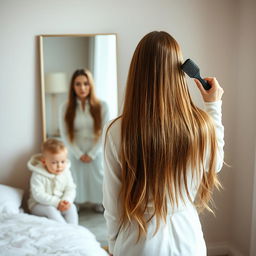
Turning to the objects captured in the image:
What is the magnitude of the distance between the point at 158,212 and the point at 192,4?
1874 mm

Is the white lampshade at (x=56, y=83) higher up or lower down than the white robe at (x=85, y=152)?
higher up

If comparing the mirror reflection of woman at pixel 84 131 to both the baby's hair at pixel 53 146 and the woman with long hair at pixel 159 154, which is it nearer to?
the baby's hair at pixel 53 146

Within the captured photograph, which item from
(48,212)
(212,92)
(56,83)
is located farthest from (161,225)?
(56,83)

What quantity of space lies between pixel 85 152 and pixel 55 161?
28 cm

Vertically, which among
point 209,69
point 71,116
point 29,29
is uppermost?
point 29,29

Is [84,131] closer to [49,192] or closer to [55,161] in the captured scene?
[55,161]

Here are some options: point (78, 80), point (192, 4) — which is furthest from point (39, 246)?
point (192, 4)

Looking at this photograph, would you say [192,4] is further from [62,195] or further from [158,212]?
[158,212]

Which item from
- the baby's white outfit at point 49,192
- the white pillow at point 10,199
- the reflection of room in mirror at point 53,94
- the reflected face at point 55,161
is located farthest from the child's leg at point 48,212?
the reflection of room in mirror at point 53,94

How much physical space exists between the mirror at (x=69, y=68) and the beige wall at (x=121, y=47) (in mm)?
52

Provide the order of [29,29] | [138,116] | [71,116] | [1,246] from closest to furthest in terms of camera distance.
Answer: [138,116]
[1,246]
[29,29]
[71,116]

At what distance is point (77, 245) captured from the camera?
1.94 m

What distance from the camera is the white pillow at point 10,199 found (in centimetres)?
233

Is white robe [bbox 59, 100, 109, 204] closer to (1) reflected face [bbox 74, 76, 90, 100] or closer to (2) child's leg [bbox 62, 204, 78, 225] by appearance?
(1) reflected face [bbox 74, 76, 90, 100]
